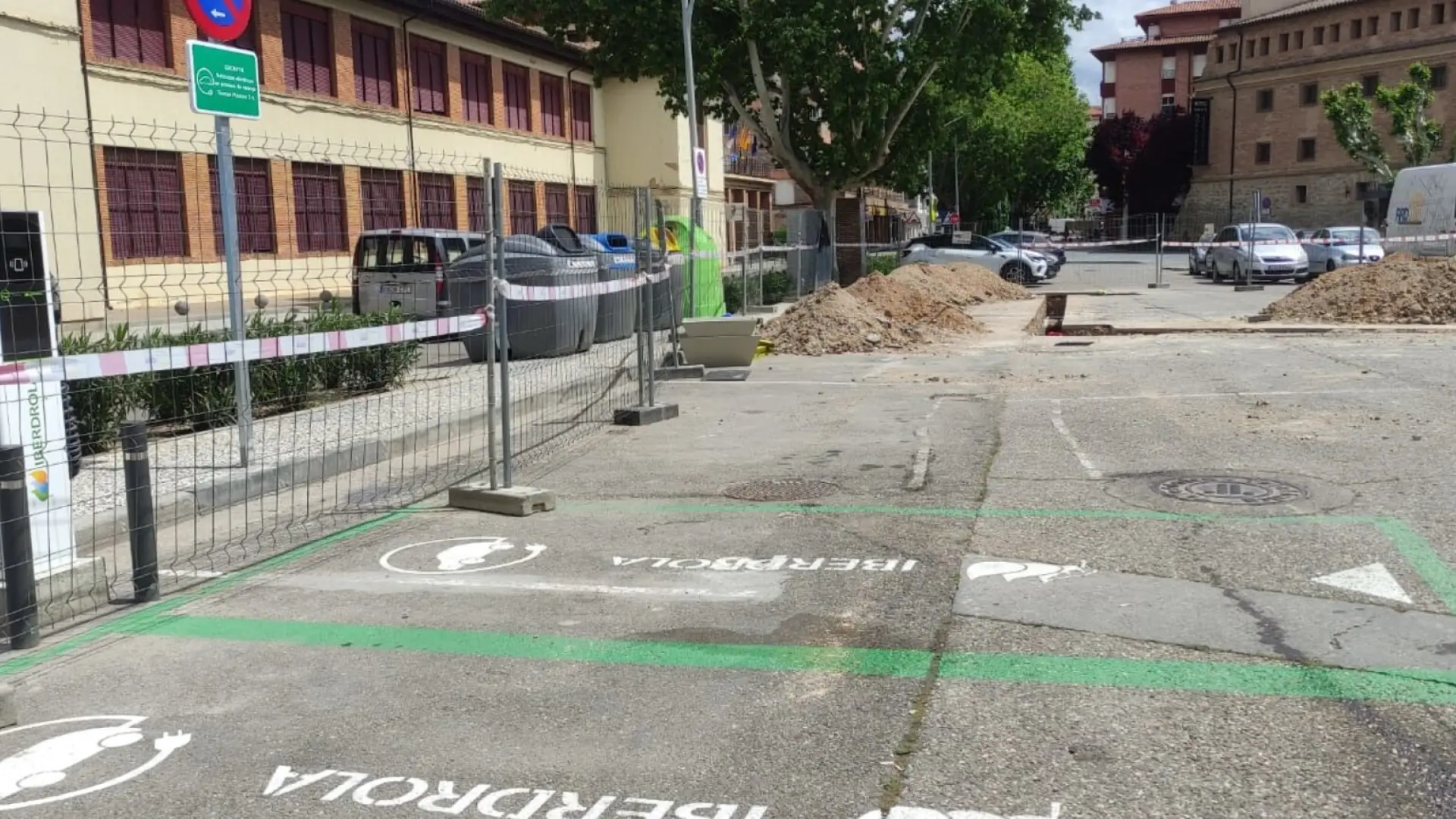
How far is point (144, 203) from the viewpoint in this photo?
19312 mm

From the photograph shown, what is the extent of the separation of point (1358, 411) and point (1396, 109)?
52948 mm

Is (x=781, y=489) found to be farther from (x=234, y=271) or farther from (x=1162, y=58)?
(x=1162, y=58)

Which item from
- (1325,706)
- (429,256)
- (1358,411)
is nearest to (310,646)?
(1325,706)

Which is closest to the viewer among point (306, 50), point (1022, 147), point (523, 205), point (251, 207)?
point (251, 207)

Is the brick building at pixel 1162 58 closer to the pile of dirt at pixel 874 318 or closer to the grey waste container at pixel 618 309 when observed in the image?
the pile of dirt at pixel 874 318

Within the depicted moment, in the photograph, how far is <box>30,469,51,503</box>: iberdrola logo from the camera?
5.66 m

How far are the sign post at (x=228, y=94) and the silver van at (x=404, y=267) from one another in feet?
23.4

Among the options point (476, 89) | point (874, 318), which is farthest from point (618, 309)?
point (476, 89)

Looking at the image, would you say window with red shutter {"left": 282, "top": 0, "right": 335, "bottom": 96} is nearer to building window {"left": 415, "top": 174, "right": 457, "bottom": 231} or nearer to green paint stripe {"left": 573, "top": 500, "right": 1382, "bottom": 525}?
building window {"left": 415, "top": 174, "right": 457, "bottom": 231}

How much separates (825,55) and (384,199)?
1103 centimetres

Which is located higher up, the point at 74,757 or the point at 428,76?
the point at 428,76

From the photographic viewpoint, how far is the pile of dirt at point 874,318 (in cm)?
1808

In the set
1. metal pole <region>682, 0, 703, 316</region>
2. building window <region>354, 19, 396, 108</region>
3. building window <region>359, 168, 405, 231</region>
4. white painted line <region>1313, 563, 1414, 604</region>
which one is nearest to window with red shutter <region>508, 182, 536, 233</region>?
building window <region>359, 168, 405, 231</region>

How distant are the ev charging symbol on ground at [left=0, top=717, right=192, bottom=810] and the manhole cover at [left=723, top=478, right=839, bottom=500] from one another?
434 cm
